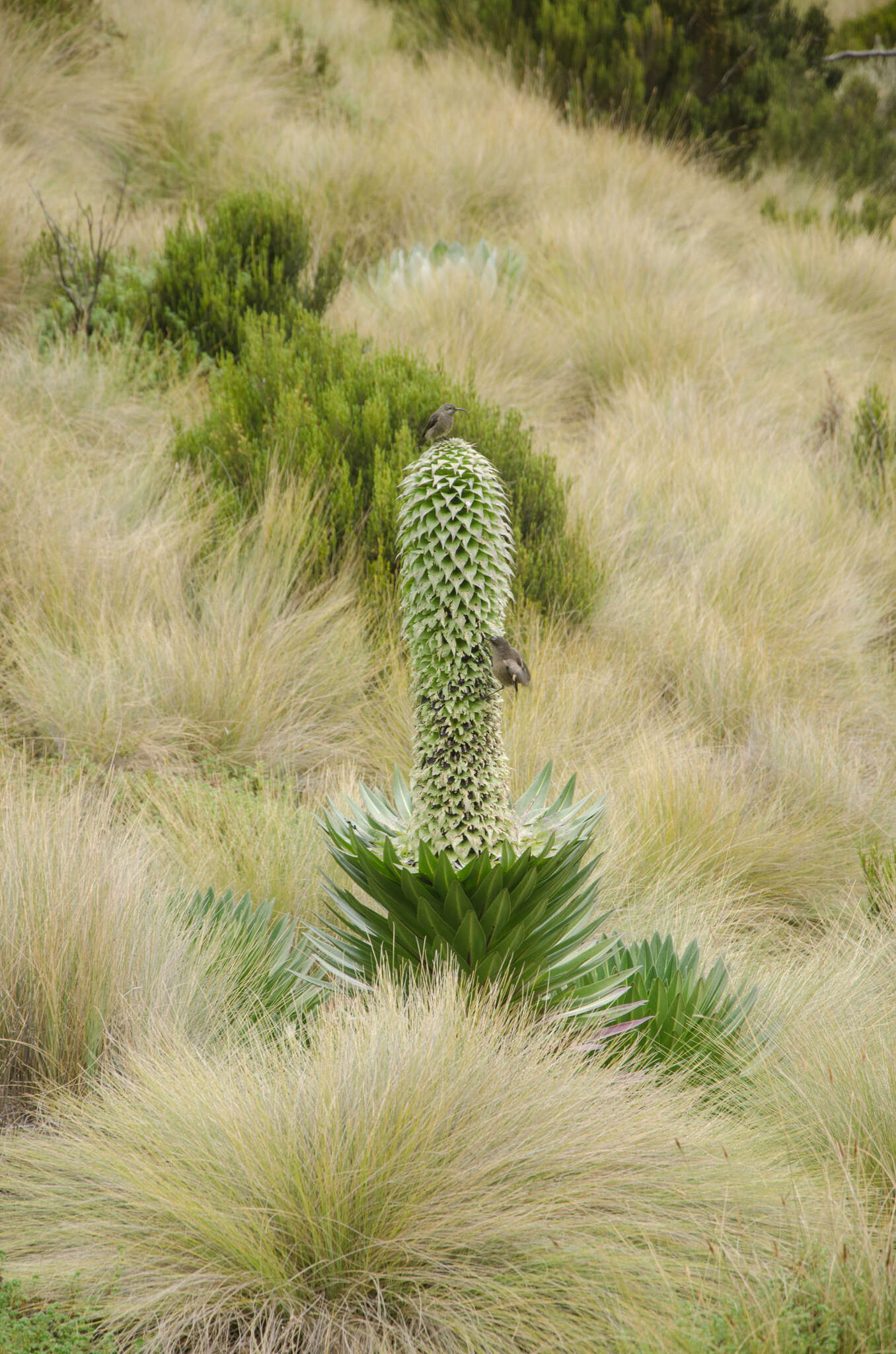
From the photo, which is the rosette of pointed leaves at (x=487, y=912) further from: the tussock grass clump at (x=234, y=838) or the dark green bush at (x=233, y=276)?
the dark green bush at (x=233, y=276)

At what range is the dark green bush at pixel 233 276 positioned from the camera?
6336 millimetres

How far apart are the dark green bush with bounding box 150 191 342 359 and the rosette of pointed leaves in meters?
4.36

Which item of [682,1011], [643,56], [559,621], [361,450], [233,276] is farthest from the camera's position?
[643,56]

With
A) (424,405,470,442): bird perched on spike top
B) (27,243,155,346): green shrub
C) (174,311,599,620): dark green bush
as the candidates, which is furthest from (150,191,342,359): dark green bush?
(424,405,470,442): bird perched on spike top

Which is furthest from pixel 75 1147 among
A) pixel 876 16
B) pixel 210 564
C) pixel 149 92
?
pixel 876 16

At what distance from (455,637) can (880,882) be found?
198 centimetres

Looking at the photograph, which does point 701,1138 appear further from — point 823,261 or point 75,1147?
point 823,261

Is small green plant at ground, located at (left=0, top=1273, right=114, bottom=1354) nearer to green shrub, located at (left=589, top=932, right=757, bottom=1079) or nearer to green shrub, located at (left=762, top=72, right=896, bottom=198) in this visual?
green shrub, located at (left=589, top=932, right=757, bottom=1079)

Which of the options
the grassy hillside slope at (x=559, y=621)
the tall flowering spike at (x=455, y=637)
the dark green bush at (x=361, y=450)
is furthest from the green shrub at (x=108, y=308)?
the tall flowering spike at (x=455, y=637)

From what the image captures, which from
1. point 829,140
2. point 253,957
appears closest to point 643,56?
point 829,140

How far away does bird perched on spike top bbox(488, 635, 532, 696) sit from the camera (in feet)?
6.79

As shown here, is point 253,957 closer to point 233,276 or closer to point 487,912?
point 487,912

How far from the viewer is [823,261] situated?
913 centimetres

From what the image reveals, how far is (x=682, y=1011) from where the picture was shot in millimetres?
2455
